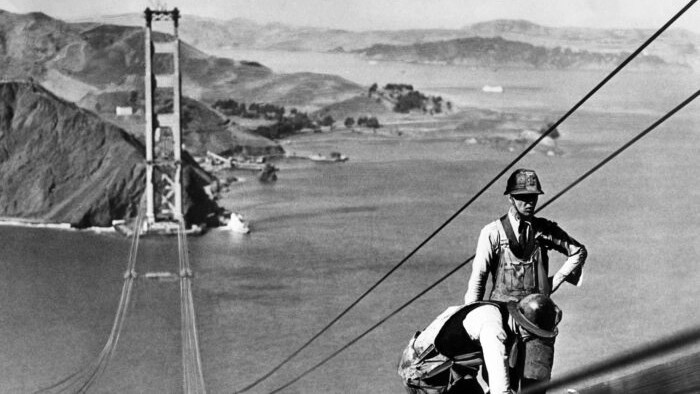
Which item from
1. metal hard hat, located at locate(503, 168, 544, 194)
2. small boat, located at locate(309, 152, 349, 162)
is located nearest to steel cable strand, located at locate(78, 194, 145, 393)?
small boat, located at locate(309, 152, 349, 162)

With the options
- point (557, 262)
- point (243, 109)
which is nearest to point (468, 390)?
point (557, 262)

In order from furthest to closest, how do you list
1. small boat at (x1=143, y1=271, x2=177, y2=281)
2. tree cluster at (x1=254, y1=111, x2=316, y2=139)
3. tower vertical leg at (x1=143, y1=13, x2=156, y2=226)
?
tree cluster at (x1=254, y1=111, x2=316, y2=139), small boat at (x1=143, y1=271, x2=177, y2=281), tower vertical leg at (x1=143, y1=13, x2=156, y2=226)

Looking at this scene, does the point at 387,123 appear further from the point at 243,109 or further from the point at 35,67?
the point at 35,67

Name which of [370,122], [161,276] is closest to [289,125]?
[370,122]

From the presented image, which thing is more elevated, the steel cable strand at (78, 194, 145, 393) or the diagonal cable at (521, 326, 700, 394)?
the diagonal cable at (521, 326, 700, 394)

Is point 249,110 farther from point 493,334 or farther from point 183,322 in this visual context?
point 493,334

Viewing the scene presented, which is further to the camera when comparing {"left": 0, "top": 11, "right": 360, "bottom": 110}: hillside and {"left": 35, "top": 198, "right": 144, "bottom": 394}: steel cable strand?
{"left": 0, "top": 11, "right": 360, "bottom": 110}: hillside

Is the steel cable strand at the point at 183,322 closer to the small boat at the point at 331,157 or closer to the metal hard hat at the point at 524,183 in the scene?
the small boat at the point at 331,157

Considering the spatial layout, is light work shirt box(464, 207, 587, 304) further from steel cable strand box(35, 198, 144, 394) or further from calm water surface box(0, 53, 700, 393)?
steel cable strand box(35, 198, 144, 394)

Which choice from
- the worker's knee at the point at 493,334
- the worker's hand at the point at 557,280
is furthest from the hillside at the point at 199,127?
the worker's knee at the point at 493,334
